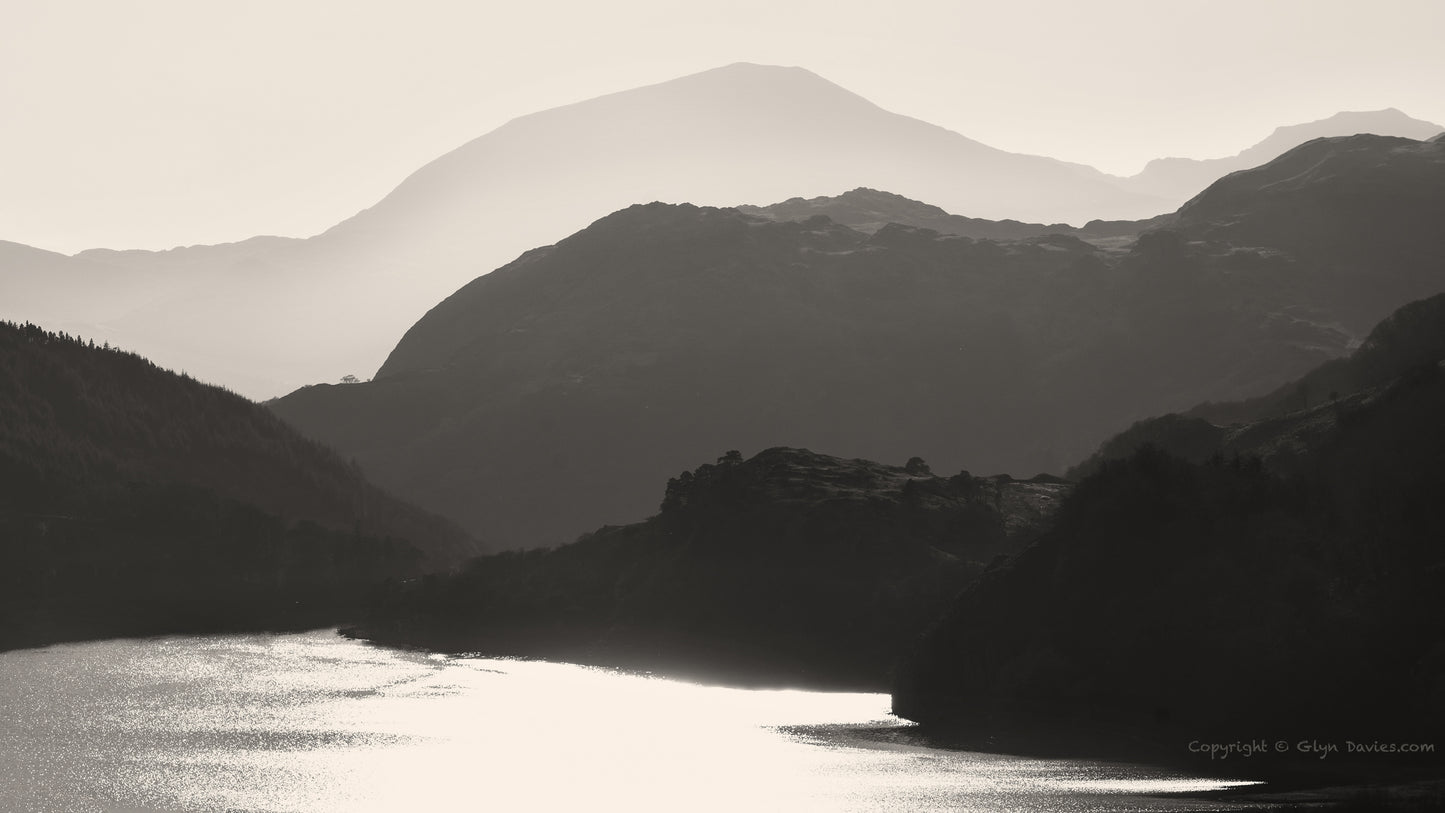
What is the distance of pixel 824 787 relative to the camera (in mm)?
111125

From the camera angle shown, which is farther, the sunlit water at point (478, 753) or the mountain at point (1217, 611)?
the mountain at point (1217, 611)

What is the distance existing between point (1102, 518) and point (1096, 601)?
27.4 feet

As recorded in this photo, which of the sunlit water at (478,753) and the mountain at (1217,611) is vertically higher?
the mountain at (1217,611)

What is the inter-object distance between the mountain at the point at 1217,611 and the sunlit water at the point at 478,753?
39.0ft

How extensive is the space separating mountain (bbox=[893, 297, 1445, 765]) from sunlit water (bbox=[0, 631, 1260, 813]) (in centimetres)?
1188

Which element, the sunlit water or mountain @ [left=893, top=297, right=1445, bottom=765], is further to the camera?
mountain @ [left=893, top=297, right=1445, bottom=765]

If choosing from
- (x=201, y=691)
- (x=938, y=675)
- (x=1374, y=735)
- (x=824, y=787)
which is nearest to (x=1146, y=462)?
(x=938, y=675)

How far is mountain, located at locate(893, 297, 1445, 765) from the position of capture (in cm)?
12181

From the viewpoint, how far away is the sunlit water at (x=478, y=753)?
106562 millimetres

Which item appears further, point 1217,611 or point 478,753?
point 1217,611

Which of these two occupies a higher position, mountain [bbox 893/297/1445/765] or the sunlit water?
mountain [bbox 893/297/1445/765]

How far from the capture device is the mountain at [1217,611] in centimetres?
12181

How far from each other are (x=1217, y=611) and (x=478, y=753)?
59.7 m

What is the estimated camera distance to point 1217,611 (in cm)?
13338
